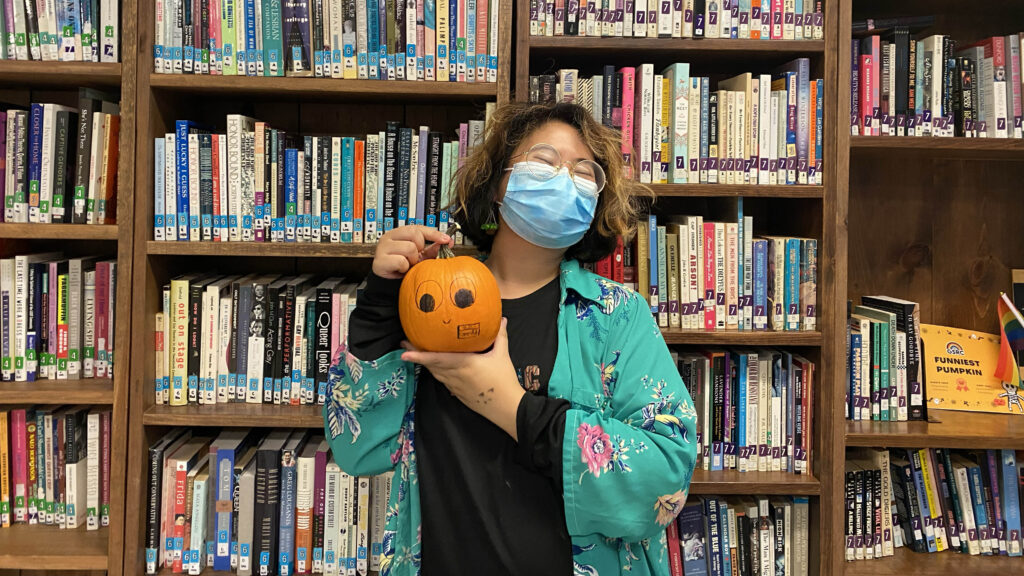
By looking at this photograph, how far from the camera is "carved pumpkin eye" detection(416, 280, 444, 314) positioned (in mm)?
1084

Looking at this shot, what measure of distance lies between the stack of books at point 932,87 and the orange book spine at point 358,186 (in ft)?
3.95

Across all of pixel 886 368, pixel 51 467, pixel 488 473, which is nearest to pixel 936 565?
pixel 886 368

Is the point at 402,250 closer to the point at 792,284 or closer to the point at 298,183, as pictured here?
the point at 298,183

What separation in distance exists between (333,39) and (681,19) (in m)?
0.82

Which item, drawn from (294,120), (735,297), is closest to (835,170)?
(735,297)

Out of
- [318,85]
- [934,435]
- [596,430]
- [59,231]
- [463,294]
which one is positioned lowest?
[934,435]

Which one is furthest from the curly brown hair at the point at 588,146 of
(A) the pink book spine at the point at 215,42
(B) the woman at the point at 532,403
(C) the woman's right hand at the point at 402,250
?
(A) the pink book spine at the point at 215,42

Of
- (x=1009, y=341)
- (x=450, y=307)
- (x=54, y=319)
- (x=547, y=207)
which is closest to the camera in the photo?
(x=450, y=307)

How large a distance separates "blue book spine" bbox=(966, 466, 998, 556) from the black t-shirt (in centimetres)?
134

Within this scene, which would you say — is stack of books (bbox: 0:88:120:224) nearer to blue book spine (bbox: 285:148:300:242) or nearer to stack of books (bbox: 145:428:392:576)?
blue book spine (bbox: 285:148:300:242)

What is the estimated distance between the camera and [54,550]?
1.69 m

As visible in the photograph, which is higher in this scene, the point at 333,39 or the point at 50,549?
the point at 333,39

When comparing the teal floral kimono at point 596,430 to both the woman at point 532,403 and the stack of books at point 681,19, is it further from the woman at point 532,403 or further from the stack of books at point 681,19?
the stack of books at point 681,19

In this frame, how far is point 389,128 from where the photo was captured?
68.1 inches
